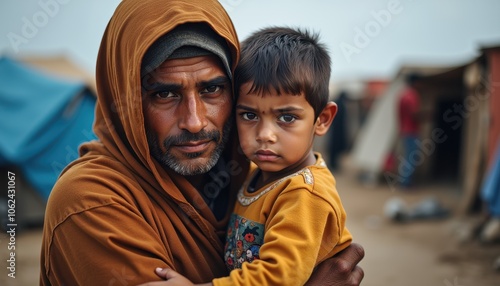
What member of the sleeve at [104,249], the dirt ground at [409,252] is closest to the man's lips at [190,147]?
the sleeve at [104,249]

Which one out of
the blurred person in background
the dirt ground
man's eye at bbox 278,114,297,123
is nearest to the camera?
man's eye at bbox 278,114,297,123

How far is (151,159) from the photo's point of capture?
76.5 inches

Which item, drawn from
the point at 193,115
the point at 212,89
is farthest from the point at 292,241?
the point at 212,89

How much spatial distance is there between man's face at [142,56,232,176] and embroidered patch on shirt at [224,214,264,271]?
0.97ft

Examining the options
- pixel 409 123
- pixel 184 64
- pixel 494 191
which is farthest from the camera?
pixel 409 123

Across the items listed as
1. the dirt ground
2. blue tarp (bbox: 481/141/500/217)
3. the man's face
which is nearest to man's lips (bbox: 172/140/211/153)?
the man's face

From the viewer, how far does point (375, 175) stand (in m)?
12.5

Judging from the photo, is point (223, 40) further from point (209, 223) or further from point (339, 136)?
point (339, 136)

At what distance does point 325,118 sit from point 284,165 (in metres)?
0.35

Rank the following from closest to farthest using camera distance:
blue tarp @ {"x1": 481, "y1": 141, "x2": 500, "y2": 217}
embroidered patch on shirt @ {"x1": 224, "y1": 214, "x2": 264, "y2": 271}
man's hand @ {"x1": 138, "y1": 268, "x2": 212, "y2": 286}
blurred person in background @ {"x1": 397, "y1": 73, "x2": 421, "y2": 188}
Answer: man's hand @ {"x1": 138, "y1": 268, "x2": 212, "y2": 286} < embroidered patch on shirt @ {"x1": 224, "y1": 214, "x2": 264, "y2": 271} < blue tarp @ {"x1": 481, "y1": 141, "x2": 500, "y2": 217} < blurred person in background @ {"x1": 397, "y1": 73, "x2": 421, "y2": 188}

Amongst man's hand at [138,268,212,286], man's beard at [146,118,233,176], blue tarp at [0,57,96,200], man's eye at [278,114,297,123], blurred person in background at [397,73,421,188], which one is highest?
blurred person in background at [397,73,421,188]

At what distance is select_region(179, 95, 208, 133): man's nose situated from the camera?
1871 mm

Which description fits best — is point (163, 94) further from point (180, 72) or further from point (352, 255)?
point (352, 255)

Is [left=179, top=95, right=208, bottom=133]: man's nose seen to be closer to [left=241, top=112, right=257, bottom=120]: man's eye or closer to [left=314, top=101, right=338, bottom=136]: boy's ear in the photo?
[left=241, top=112, right=257, bottom=120]: man's eye
